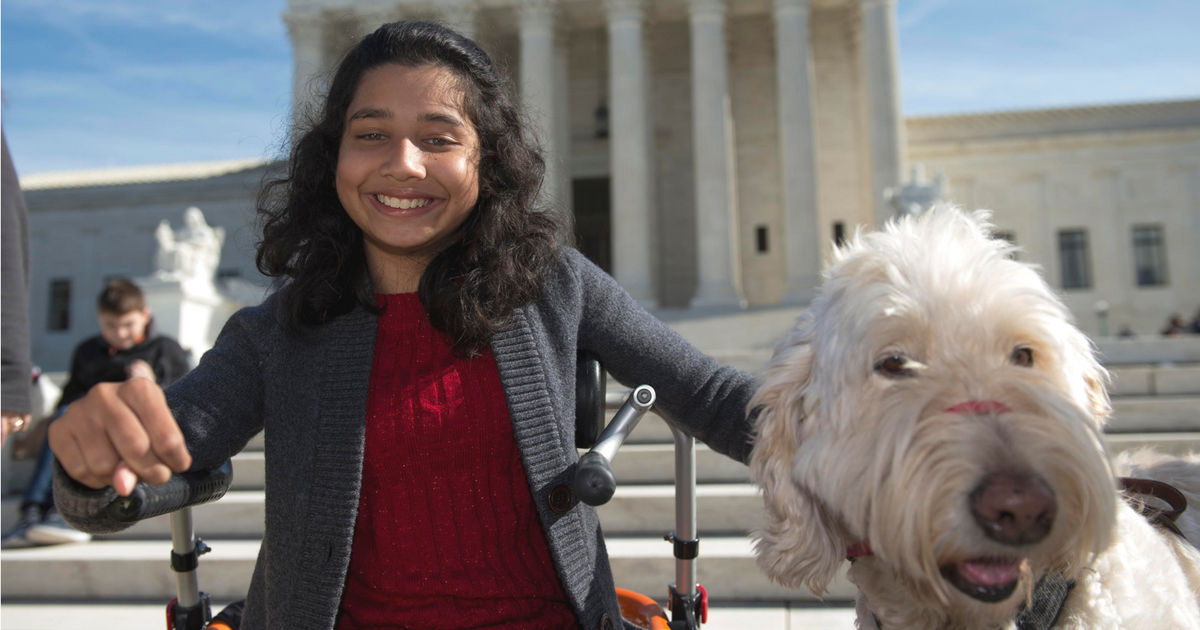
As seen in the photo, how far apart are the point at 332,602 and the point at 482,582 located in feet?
1.10

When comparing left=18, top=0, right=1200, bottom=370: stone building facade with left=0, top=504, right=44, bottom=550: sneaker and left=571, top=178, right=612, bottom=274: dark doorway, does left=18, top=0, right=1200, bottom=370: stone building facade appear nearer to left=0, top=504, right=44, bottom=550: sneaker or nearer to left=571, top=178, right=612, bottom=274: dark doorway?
left=571, top=178, right=612, bottom=274: dark doorway

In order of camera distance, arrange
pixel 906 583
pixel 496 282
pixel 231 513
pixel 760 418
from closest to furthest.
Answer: pixel 906 583 → pixel 760 418 → pixel 496 282 → pixel 231 513

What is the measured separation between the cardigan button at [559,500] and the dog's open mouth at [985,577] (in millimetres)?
927

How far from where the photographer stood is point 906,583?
1294 mm

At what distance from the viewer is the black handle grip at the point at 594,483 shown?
60.7 inches

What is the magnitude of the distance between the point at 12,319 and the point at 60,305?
141ft

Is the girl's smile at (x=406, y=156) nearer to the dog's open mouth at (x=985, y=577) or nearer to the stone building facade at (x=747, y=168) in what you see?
the dog's open mouth at (x=985, y=577)

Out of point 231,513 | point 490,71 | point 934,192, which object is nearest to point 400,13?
point 934,192

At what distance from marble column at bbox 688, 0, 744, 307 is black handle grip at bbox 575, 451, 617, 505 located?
24389 millimetres

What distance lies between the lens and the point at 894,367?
1.23m

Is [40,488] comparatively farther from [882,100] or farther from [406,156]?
[882,100]

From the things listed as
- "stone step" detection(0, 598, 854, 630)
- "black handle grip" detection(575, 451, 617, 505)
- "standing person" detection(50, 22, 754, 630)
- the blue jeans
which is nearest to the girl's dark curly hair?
"standing person" detection(50, 22, 754, 630)

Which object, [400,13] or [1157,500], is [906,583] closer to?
[1157,500]

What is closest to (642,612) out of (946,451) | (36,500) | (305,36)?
(946,451)
